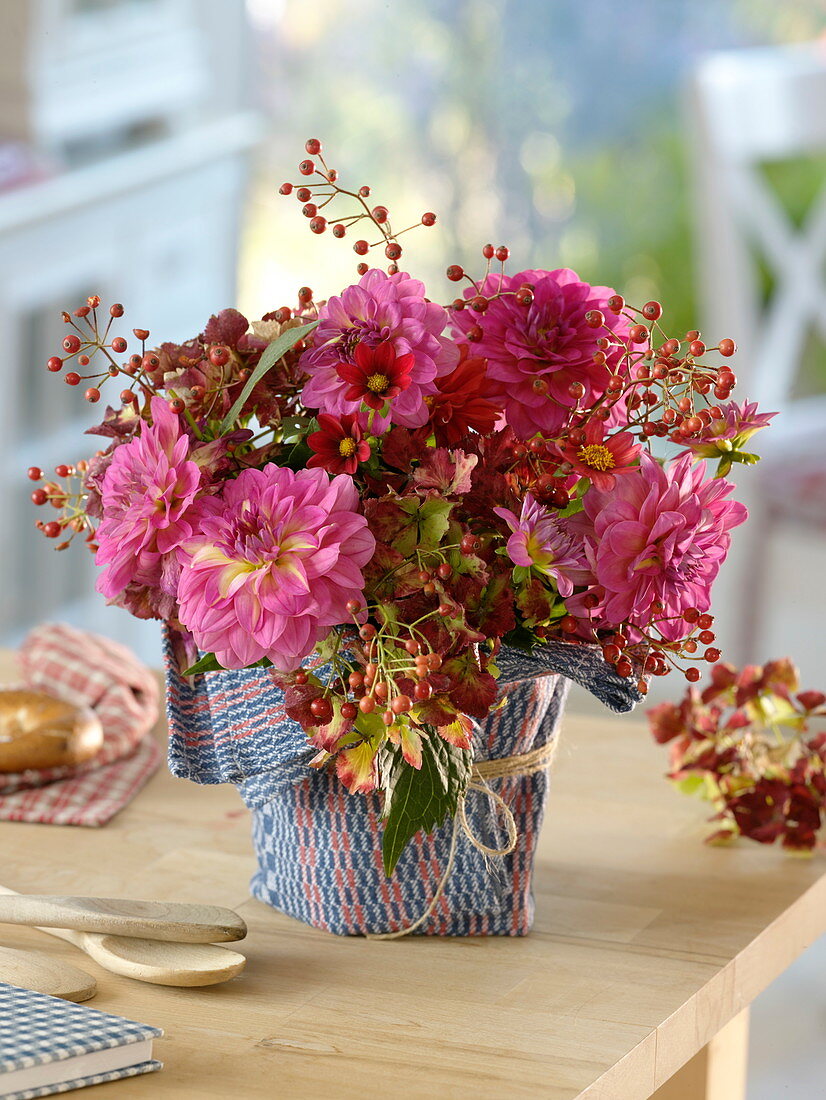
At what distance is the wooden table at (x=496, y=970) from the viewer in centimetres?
57

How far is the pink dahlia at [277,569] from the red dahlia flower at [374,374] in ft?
0.11

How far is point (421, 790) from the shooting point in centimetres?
61

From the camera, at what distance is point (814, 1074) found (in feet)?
2.85

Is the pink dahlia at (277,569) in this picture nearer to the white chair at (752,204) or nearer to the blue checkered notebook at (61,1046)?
the blue checkered notebook at (61,1046)

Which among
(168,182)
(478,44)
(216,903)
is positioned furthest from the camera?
(478,44)

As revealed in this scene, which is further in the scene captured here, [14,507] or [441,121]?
[441,121]

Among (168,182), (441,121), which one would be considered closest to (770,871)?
(168,182)

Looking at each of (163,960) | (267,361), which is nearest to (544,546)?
(267,361)

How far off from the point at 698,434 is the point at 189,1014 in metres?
0.30

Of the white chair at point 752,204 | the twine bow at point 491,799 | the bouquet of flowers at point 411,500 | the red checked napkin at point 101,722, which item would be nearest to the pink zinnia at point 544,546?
the bouquet of flowers at point 411,500

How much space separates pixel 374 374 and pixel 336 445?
3 centimetres

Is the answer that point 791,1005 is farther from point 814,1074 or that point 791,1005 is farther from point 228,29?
point 228,29

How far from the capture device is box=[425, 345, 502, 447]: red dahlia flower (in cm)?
61

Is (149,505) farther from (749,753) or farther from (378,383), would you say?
(749,753)
